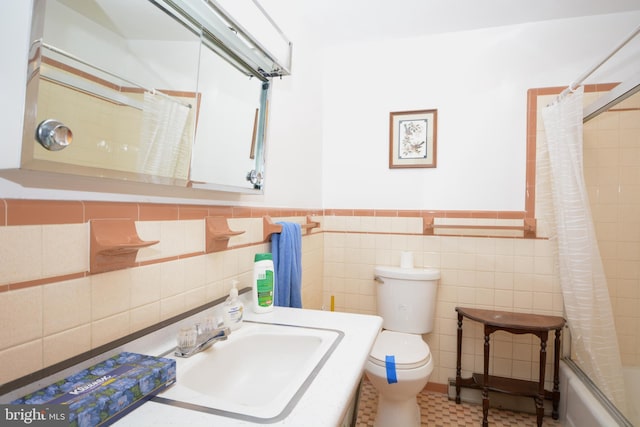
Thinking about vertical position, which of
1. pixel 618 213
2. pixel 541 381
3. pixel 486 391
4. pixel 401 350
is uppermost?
pixel 618 213

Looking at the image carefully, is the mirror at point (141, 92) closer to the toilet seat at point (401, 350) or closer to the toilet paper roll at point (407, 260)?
the toilet seat at point (401, 350)

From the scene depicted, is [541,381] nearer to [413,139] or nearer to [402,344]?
[402,344]

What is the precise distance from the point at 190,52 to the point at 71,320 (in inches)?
30.2

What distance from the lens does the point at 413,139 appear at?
2.27m

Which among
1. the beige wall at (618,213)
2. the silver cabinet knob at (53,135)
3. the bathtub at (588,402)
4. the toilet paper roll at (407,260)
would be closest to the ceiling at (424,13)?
the beige wall at (618,213)

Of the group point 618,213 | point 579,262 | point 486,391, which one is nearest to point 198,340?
point 486,391

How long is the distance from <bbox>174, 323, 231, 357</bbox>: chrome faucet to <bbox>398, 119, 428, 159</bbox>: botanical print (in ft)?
5.74

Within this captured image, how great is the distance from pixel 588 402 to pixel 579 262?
0.69m

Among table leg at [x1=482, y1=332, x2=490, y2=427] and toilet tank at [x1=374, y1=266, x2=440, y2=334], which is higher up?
toilet tank at [x1=374, y1=266, x2=440, y2=334]

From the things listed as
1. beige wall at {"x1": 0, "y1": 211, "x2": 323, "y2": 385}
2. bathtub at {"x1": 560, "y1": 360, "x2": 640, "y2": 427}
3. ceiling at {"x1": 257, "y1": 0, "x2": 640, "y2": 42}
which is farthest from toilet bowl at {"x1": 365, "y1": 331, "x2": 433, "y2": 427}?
ceiling at {"x1": 257, "y1": 0, "x2": 640, "y2": 42}

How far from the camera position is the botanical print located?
2.25m

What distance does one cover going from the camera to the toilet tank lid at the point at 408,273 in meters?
2.07

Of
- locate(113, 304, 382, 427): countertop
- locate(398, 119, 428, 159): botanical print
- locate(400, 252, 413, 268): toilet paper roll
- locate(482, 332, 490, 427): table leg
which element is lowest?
locate(482, 332, 490, 427): table leg

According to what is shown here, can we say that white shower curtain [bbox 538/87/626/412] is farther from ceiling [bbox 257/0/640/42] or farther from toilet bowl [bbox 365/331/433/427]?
toilet bowl [bbox 365/331/433/427]
